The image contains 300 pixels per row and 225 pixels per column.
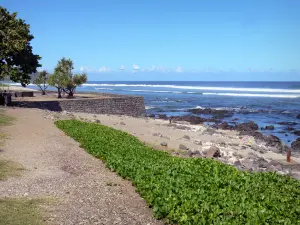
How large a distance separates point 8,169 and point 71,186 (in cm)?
246

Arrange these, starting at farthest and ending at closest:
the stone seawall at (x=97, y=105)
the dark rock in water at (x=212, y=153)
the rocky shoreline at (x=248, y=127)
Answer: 1. the stone seawall at (x=97, y=105)
2. the rocky shoreline at (x=248, y=127)
3. the dark rock in water at (x=212, y=153)

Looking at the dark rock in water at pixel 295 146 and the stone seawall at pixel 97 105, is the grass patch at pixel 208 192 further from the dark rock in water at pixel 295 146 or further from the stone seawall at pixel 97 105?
the stone seawall at pixel 97 105

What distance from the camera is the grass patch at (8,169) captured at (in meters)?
10.3

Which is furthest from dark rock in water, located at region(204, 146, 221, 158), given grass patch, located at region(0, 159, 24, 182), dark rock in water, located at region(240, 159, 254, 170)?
grass patch, located at region(0, 159, 24, 182)

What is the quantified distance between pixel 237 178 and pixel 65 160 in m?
6.38

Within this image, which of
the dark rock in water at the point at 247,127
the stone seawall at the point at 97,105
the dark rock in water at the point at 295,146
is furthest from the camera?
the stone seawall at the point at 97,105

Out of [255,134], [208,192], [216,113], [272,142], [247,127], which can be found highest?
[208,192]

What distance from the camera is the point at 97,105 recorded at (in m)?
36.7

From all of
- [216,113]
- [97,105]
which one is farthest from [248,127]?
[97,105]

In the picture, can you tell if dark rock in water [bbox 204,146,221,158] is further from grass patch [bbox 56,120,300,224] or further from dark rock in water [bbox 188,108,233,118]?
dark rock in water [bbox 188,108,233,118]

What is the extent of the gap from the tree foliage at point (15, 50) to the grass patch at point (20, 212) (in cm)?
2315

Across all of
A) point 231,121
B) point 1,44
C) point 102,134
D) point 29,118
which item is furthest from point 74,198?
point 231,121

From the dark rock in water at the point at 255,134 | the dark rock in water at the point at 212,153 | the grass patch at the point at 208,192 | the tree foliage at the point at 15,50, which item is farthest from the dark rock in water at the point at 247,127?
the grass patch at the point at 208,192

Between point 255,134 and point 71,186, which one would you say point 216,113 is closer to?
point 255,134
